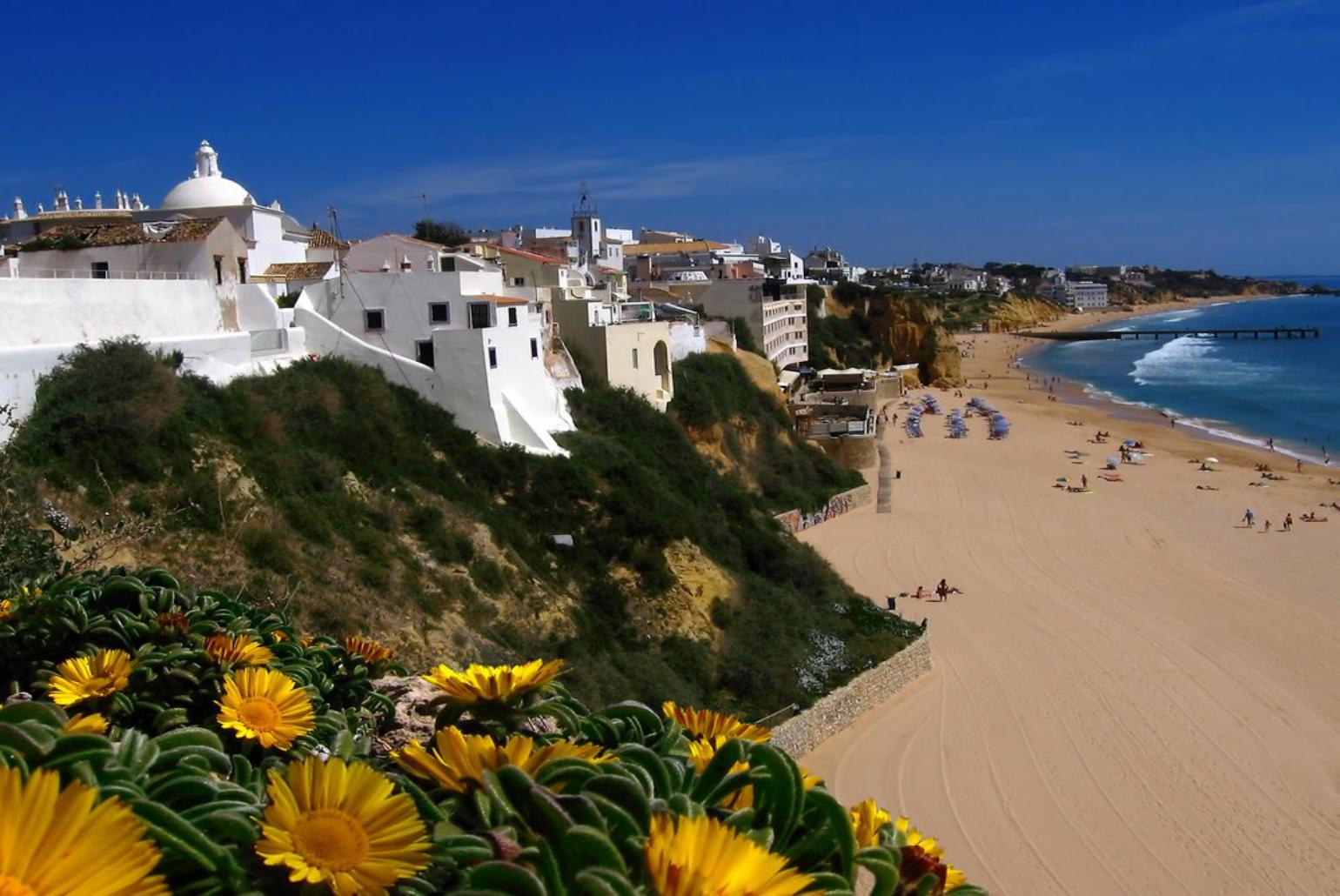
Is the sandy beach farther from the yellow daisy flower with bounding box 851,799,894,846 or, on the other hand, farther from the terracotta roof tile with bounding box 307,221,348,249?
the terracotta roof tile with bounding box 307,221,348,249

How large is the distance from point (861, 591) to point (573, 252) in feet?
110

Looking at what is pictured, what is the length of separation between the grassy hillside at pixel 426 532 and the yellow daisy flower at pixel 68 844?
783 cm

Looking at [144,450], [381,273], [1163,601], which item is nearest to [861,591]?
[1163,601]

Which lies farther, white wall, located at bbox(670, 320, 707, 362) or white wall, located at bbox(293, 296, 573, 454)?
white wall, located at bbox(670, 320, 707, 362)

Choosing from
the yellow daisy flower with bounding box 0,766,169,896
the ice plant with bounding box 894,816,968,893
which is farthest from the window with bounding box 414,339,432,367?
the yellow daisy flower with bounding box 0,766,169,896

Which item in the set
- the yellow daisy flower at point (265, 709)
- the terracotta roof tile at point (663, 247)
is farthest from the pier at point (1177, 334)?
the yellow daisy flower at point (265, 709)

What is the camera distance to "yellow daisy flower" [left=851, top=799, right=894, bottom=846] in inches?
116

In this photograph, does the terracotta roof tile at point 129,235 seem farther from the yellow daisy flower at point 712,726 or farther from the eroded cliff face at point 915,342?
the eroded cliff face at point 915,342

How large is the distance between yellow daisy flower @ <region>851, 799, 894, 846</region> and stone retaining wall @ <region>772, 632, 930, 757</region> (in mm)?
11885

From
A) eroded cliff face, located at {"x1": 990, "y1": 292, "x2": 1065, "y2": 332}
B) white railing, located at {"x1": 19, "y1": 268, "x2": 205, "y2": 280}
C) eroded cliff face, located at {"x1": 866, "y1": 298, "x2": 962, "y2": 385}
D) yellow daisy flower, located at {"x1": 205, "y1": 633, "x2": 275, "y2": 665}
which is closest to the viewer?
yellow daisy flower, located at {"x1": 205, "y1": 633, "x2": 275, "y2": 665}

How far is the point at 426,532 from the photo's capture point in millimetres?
16734

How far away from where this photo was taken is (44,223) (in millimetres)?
27156

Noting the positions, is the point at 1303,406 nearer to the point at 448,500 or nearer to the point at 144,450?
A: the point at 448,500

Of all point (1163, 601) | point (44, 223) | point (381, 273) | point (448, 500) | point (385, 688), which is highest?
point (44, 223)
